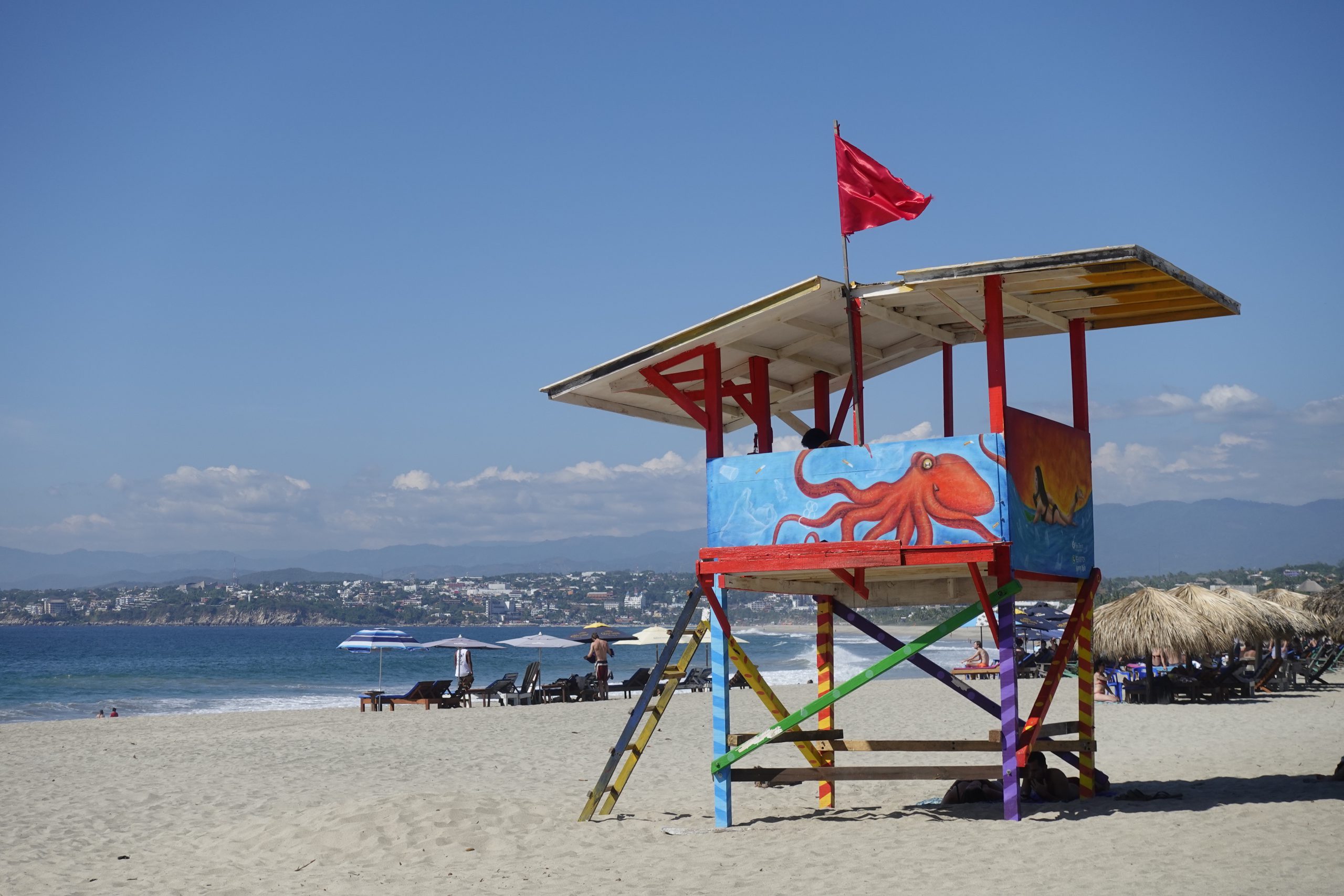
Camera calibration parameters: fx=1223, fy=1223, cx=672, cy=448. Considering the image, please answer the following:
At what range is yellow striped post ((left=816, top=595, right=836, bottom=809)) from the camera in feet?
37.9

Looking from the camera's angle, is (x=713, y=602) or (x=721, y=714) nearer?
(x=713, y=602)

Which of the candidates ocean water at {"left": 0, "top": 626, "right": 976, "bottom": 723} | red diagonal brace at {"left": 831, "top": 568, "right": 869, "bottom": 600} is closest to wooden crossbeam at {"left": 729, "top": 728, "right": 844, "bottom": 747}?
red diagonal brace at {"left": 831, "top": 568, "right": 869, "bottom": 600}

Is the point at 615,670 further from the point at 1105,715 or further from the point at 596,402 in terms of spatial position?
the point at 596,402

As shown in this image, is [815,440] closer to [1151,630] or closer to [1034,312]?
[1034,312]

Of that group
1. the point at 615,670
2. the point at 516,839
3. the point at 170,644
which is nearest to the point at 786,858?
the point at 516,839

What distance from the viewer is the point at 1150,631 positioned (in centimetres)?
2439

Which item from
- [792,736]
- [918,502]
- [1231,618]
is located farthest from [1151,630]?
[918,502]

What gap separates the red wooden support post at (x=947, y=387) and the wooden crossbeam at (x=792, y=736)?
3.06 m

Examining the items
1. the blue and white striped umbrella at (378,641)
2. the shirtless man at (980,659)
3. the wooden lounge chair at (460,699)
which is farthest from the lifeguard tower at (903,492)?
the blue and white striped umbrella at (378,641)

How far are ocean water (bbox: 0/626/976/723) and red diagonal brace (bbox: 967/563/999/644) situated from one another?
30231mm

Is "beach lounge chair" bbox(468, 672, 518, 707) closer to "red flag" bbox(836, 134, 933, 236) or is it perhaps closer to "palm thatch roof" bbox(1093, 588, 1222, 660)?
"palm thatch roof" bbox(1093, 588, 1222, 660)

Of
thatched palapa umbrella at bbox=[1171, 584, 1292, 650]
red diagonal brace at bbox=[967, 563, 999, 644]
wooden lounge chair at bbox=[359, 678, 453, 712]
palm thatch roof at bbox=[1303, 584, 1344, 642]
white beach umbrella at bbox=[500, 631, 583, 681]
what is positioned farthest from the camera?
white beach umbrella at bbox=[500, 631, 583, 681]

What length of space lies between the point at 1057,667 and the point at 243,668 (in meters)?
68.5

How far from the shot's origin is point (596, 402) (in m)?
12.2
